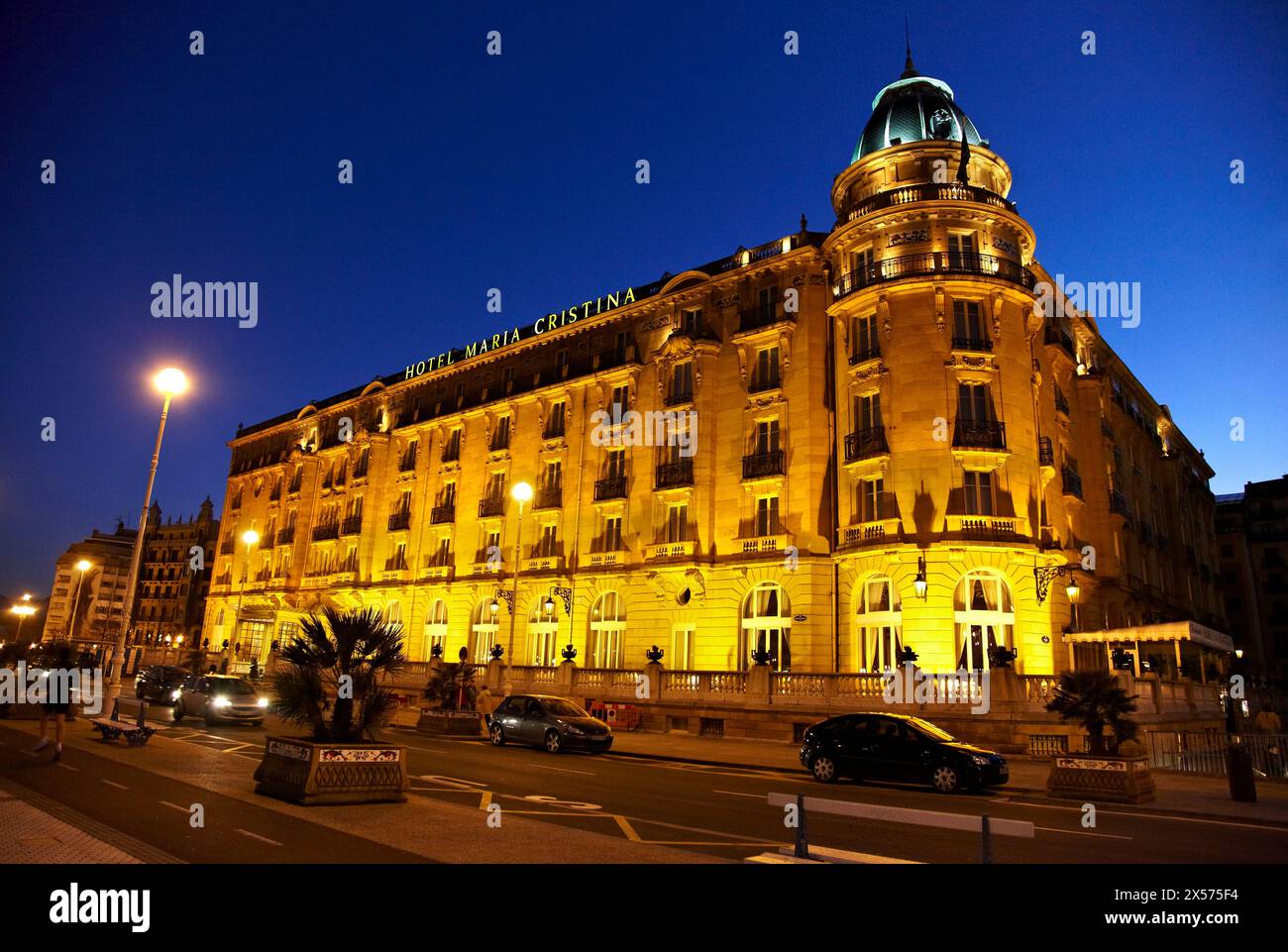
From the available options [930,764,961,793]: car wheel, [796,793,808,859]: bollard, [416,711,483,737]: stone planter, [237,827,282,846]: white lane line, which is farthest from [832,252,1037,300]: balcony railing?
[237,827,282,846]: white lane line

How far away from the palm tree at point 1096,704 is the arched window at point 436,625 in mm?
35690

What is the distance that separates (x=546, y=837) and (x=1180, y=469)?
58.5m

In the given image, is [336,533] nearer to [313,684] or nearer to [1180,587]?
[313,684]

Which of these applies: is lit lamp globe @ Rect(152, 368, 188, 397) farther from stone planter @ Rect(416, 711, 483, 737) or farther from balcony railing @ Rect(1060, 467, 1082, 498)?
balcony railing @ Rect(1060, 467, 1082, 498)

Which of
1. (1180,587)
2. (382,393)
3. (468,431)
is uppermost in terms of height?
(382,393)

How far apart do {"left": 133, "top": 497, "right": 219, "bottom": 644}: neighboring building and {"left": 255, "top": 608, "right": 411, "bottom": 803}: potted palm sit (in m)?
102

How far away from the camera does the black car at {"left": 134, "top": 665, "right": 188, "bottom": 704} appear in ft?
111

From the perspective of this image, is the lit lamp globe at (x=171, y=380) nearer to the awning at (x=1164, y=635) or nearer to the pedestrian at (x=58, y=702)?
the pedestrian at (x=58, y=702)

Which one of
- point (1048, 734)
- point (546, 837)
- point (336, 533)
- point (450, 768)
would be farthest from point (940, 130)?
point (336, 533)

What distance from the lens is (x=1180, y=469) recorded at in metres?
53.7

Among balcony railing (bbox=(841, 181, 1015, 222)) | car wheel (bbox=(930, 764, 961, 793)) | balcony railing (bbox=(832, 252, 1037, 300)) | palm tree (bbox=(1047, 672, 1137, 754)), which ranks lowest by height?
car wheel (bbox=(930, 764, 961, 793))

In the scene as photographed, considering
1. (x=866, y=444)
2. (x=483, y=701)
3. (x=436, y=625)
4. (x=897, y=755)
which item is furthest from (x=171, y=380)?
(x=436, y=625)

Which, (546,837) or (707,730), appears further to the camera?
(707,730)
